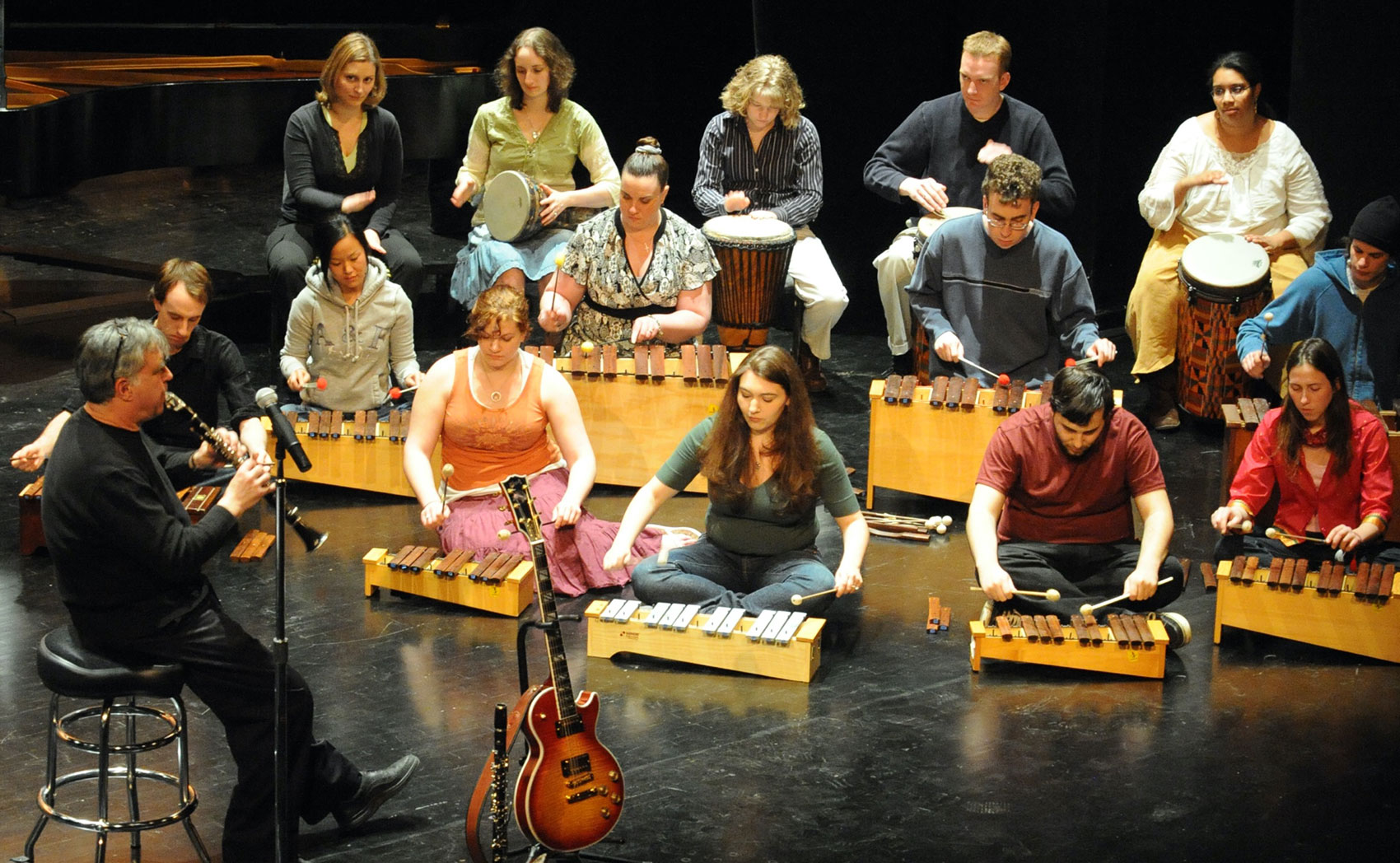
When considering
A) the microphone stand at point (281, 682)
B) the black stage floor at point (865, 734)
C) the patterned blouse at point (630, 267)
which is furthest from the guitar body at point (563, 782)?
the patterned blouse at point (630, 267)

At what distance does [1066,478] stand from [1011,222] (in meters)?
1.39

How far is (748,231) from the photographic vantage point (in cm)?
719

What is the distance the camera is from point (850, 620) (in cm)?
545

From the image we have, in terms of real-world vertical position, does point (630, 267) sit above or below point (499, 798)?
above

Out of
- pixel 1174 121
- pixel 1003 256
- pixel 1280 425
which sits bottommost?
pixel 1280 425

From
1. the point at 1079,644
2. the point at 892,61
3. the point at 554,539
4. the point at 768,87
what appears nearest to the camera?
the point at 1079,644

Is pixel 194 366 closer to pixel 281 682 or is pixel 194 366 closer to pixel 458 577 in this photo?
pixel 458 577

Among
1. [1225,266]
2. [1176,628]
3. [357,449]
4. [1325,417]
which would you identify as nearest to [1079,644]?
[1176,628]

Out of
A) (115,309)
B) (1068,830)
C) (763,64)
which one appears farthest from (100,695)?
(115,309)

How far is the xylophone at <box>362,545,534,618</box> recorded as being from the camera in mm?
5395

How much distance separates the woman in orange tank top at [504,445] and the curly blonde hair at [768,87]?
7.11ft

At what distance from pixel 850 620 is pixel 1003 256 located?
5.76 feet

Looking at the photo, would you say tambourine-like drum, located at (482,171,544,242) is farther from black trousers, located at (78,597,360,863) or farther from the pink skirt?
black trousers, located at (78,597,360,863)

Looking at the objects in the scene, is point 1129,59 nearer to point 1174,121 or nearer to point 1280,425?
point 1174,121
